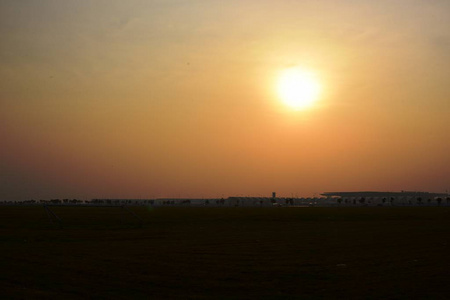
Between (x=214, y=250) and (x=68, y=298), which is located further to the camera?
(x=214, y=250)

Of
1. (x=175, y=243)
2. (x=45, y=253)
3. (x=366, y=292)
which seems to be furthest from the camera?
(x=175, y=243)

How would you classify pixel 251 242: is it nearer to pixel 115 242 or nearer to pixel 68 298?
pixel 115 242

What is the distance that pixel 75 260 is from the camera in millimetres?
22016

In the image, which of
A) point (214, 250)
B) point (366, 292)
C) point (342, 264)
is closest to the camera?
point (366, 292)

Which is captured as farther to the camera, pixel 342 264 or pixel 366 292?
pixel 342 264

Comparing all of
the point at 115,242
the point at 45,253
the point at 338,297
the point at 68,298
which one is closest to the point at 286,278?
the point at 338,297

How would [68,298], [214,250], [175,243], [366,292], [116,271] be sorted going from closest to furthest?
[68,298] < [366,292] < [116,271] < [214,250] < [175,243]

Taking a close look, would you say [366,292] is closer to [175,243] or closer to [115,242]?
[175,243]

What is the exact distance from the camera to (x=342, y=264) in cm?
2100

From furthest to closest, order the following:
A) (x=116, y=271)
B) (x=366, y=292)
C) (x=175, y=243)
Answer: (x=175, y=243) < (x=116, y=271) < (x=366, y=292)

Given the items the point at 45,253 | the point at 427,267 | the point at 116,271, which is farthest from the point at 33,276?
the point at 427,267

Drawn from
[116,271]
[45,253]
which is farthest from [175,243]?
[116,271]

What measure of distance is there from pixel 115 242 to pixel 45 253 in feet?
23.3

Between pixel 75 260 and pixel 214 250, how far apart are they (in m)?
7.40
